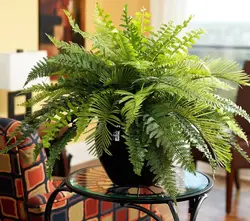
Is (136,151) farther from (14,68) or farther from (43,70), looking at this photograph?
(14,68)

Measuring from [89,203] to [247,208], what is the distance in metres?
1.88

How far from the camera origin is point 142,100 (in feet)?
4.98

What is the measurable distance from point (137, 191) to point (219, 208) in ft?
6.66

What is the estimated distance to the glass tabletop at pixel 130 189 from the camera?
164 centimetres

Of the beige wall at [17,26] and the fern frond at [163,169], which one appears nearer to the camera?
the fern frond at [163,169]

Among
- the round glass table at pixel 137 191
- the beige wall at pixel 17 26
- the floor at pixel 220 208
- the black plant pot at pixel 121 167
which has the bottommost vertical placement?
the floor at pixel 220 208

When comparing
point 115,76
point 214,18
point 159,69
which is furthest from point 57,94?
point 214,18

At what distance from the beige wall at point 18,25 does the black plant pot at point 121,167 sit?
8.35 ft

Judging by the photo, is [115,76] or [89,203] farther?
[89,203]

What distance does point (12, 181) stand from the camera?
6.37ft

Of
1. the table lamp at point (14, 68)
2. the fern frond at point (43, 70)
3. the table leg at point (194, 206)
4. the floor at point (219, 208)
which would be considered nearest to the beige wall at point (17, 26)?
the table lamp at point (14, 68)

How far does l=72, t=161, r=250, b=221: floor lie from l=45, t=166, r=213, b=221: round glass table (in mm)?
1472

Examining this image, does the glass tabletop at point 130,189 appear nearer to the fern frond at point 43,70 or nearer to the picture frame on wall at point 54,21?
the fern frond at point 43,70

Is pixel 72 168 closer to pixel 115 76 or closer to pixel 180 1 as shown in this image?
pixel 180 1
